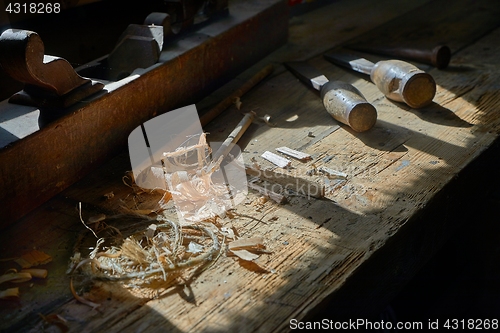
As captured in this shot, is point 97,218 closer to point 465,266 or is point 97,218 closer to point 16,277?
point 16,277

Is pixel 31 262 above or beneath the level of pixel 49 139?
beneath

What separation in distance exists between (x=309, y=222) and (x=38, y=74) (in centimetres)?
136

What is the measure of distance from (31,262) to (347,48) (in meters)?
2.94

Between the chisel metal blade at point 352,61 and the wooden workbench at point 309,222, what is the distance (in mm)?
96

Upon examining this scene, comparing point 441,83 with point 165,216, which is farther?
point 441,83

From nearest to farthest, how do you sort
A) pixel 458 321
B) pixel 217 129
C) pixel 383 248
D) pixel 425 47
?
pixel 383 248
pixel 217 129
pixel 458 321
pixel 425 47

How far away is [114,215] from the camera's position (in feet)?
7.98

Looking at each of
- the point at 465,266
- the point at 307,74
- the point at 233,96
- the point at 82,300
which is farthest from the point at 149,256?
the point at 465,266

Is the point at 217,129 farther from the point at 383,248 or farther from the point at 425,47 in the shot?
the point at 425,47

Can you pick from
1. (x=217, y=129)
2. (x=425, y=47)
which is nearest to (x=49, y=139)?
(x=217, y=129)

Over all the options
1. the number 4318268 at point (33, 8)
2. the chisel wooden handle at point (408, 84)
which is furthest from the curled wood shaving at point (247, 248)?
the number 4318268 at point (33, 8)

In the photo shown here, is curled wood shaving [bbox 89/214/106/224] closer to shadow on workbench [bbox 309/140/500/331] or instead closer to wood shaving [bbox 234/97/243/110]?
wood shaving [bbox 234/97/243/110]

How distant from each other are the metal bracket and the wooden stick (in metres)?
0.70

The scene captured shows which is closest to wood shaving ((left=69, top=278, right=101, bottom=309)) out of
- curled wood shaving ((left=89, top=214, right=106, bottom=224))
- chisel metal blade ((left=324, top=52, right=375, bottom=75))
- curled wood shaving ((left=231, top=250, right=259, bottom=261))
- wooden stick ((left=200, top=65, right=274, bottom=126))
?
curled wood shaving ((left=89, top=214, right=106, bottom=224))
